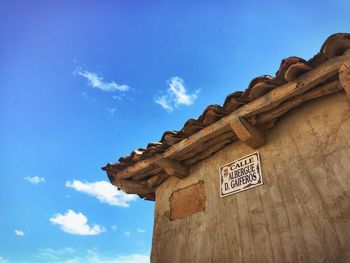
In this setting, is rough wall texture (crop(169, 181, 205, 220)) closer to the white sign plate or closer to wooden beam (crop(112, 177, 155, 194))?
the white sign plate

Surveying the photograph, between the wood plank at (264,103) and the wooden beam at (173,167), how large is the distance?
0.26 feet

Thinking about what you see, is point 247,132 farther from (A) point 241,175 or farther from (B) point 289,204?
(B) point 289,204

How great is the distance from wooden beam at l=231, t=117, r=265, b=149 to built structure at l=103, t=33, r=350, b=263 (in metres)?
0.01

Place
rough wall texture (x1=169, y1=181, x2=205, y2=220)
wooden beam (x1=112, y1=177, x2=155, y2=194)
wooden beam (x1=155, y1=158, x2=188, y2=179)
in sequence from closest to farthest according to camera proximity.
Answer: rough wall texture (x1=169, y1=181, x2=205, y2=220), wooden beam (x1=155, y1=158, x2=188, y2=179), wooden beam (x1=112, y1=177, x2=155, y2=194)

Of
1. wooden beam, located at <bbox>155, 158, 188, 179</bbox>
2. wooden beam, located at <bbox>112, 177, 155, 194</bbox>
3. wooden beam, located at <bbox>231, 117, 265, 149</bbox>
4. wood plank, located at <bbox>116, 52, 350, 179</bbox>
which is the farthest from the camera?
wooden beam, located at <bbox>112, 177, 155, 194</bbox>

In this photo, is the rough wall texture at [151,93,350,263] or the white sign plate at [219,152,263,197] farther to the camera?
the white sign plate at [219,152,263,197]

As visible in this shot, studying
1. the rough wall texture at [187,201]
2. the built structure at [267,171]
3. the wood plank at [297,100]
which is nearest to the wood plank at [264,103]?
the built structure at [267,171]

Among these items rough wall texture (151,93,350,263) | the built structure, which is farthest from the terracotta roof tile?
rough wall texture (151,93,350,263)

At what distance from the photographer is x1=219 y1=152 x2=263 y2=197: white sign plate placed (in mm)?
3539

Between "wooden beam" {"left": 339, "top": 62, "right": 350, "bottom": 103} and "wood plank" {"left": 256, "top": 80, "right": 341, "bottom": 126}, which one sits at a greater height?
"wood plank" {"left": 256, "top": 80, "right": 341, "bottom": 126}

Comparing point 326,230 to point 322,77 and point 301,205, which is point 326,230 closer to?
A: point 301,205

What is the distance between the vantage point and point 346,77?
2668mm

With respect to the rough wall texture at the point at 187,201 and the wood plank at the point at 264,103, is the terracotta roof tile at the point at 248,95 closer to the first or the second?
the wood plank at the point at 264,103

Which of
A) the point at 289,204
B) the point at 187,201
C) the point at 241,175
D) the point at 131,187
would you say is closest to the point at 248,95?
the point at 241,175
